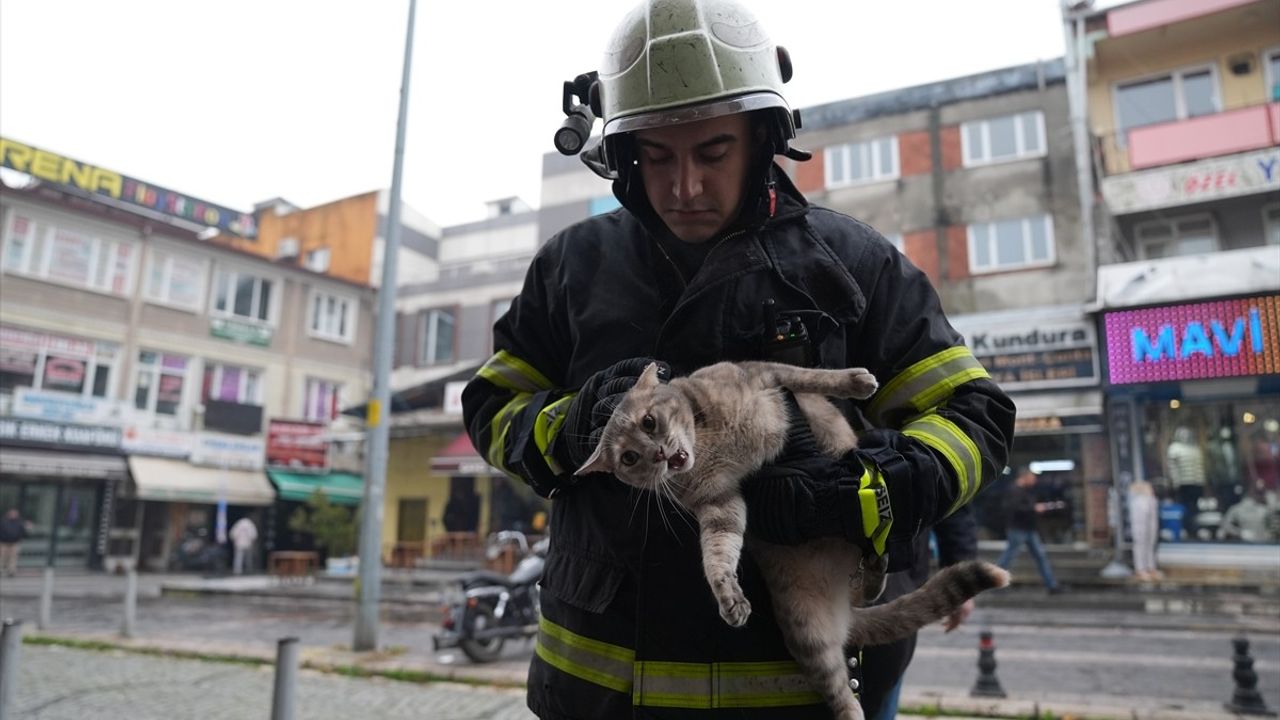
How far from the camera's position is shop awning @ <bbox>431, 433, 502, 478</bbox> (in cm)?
2411

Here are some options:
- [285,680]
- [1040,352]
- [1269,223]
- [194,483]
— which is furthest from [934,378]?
[194,483]

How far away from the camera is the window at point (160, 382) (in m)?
25.6

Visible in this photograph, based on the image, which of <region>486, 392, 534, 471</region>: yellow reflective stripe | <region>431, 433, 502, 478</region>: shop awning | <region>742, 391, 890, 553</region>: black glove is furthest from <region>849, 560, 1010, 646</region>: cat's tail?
<region>431, 433, 502, 478</region>: shop awning

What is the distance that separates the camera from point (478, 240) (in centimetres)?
2945

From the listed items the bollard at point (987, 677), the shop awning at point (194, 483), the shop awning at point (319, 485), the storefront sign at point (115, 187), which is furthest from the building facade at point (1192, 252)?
the storefront sign at point (115, 187)

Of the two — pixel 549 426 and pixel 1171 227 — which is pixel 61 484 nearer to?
pixel 549 426

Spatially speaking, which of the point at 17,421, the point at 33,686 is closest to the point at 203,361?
the point at 17,421

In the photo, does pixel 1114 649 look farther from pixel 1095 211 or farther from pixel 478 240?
pixel 478 240

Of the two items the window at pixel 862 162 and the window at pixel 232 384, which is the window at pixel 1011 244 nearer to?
the window at pixel 862 162

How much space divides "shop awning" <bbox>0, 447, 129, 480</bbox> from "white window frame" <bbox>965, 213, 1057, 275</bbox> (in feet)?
81.4

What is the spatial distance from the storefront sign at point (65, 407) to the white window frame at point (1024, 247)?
24995mm

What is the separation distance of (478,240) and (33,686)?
2331cm

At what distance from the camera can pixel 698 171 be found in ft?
6.74

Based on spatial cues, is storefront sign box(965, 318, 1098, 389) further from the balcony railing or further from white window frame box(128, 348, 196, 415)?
white window frame box(128, 348, 196, 415)
